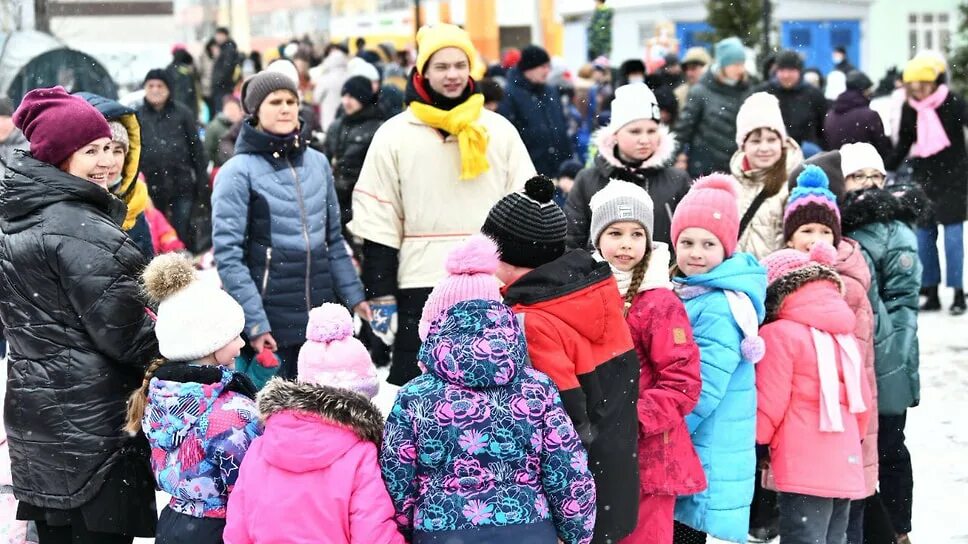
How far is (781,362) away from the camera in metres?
4.41

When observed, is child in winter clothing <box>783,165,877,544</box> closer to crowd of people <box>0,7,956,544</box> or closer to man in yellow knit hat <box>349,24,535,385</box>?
crowd of people <box>0,7,956,544</box>

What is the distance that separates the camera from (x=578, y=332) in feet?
11.6

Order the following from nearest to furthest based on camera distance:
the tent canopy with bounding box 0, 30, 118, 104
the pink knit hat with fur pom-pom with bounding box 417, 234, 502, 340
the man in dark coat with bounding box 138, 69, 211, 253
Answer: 1. the pink knit hat with fur pom-pom with bounding box 417, 234, 502, 340
2. the man in dark coat with bounding box 138, 69, 211, 253
3. the tent canopy with bounding box 0, 30, 118, 104

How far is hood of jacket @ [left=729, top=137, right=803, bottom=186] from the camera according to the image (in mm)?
5629

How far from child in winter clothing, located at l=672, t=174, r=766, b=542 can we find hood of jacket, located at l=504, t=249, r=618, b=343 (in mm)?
775

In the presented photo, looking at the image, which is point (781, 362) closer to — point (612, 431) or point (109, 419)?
point (612, 431)

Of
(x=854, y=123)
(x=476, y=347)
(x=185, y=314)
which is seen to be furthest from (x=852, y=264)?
(x=854, y=123)

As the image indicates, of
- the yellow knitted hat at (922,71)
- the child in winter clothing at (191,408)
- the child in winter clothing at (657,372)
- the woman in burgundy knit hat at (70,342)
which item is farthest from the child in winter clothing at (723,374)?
the yellow knitted hat at (922,71)

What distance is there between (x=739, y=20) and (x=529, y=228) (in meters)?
21.4

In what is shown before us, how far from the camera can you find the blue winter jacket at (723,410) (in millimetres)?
4199

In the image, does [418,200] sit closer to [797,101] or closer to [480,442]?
[480,442]

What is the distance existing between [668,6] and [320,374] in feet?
95.8

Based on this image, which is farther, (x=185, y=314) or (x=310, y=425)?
(x=185, y=314)

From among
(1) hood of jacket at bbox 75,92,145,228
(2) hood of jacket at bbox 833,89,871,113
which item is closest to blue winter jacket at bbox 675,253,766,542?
(1) hood of jacket at bbox 75,92,145,228
